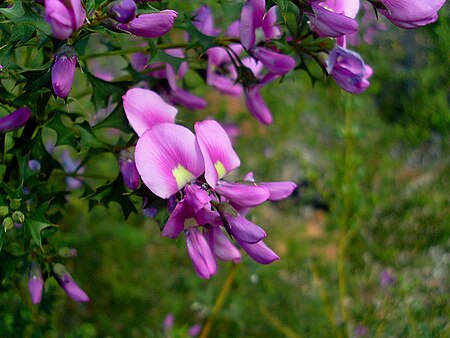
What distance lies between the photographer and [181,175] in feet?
2.96

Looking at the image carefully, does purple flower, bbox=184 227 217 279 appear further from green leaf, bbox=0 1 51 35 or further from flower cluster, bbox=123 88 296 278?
green leaf, bbox=0 1 51 35

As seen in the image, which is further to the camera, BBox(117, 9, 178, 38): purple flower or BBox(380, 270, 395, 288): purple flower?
BBox(380, 270, 395, 288): purple flower

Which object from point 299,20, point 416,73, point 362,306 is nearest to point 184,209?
point 299,20

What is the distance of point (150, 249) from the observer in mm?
2619

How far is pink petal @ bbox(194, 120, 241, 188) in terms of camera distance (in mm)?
893

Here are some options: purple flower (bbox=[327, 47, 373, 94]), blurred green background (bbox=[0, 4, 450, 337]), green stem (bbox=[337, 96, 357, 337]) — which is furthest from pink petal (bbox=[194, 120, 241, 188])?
green stem (bbox=[337, 96, 357, 337])

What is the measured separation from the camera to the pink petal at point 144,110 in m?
0.92

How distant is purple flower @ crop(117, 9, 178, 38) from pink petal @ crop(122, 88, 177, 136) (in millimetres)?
137

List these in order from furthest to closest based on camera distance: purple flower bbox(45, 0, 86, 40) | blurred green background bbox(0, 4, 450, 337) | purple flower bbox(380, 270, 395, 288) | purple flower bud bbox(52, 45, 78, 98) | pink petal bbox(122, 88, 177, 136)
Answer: purple flower bbox(380, 270, 395, 288), blurred green background bbox(0, 4, 450, 337), pink petal bbox(122, 88, 177, 136), purple flower bud bbox(52, 45, 78, 98), purple flower bbox(45, 0, 86, 40)

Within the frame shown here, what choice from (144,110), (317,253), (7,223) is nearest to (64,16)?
(144,110)

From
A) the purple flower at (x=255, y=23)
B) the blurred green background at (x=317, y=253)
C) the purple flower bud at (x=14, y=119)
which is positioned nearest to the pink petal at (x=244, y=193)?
the purple flower at (x=255, y=23)

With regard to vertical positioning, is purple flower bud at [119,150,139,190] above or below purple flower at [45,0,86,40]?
below

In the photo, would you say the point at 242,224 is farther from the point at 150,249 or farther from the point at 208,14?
the point at 150,249

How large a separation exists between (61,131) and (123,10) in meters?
0.33
